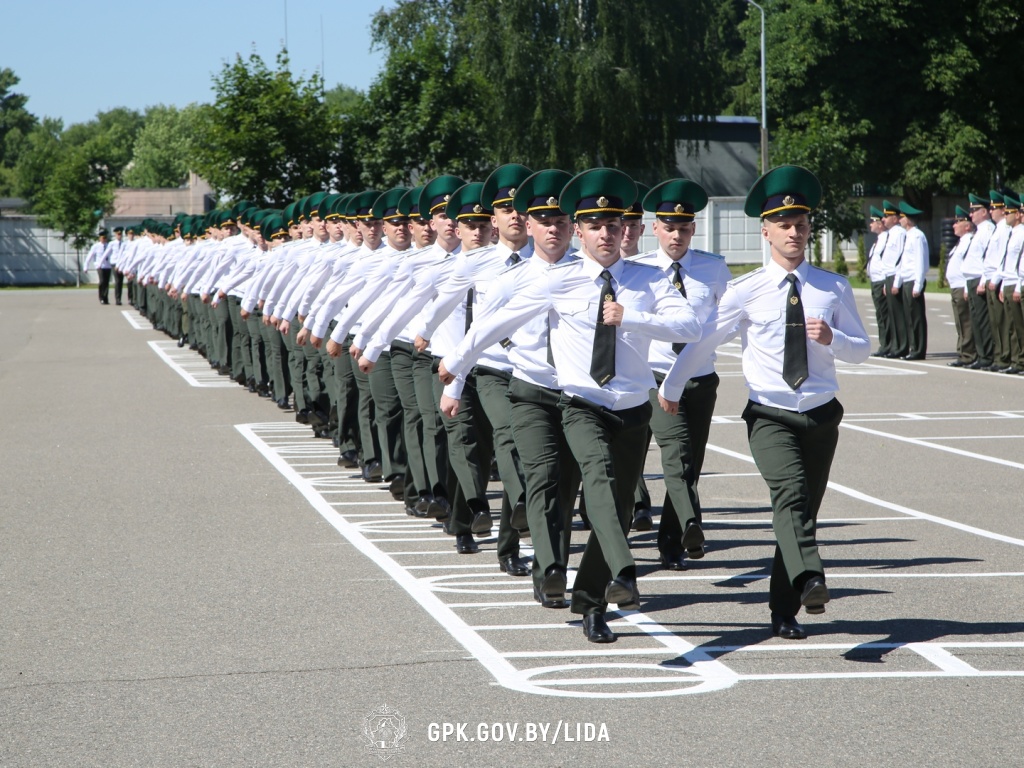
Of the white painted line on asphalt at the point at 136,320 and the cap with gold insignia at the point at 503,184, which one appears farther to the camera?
the white painted line on asphalt at the point at 136,320

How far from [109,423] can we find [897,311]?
41.4 feet

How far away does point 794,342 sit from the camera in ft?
22.9

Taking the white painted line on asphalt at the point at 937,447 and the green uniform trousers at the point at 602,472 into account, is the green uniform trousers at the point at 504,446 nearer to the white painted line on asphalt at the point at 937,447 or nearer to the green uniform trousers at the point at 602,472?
the green uniform trousers at the point at 602,472

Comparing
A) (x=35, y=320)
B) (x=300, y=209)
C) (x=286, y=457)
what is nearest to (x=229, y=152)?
(x=35, y=320)

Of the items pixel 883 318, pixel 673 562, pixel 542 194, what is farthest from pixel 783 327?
pixel 883 318

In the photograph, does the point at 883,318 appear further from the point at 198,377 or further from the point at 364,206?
the point at 364,206

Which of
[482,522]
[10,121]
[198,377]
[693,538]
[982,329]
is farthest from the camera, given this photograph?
[10,121]

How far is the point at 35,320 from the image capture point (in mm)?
38531

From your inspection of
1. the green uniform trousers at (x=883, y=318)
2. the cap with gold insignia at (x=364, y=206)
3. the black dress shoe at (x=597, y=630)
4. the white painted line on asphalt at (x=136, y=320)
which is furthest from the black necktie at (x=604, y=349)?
the white painted line on asphalt at (x=136, y=320)

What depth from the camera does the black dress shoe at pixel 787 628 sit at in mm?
6918

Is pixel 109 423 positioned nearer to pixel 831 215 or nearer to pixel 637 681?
pixel 637 681

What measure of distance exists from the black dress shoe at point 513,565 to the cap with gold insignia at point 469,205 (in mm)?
2239

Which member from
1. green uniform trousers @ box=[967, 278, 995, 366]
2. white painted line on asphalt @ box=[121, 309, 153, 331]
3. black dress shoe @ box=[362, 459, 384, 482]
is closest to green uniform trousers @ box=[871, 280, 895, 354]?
green uniform trousers @ box=[967, 278, 995, 366]

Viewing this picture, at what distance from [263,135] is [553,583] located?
32.4 meters
